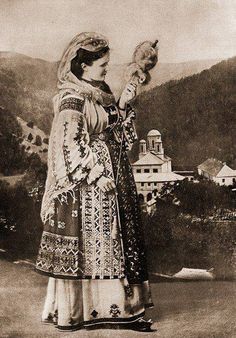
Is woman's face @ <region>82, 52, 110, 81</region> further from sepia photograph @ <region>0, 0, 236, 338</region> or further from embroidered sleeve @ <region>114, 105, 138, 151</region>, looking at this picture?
embroidered sleeve @ <region>114, 105, 138, 151</region>

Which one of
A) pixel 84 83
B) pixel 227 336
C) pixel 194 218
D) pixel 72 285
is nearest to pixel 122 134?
pixel 84 83

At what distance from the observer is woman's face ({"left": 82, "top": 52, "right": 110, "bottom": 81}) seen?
222 inches

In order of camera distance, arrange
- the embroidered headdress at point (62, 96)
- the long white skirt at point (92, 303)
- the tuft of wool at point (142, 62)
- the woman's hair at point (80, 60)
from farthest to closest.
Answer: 1. the tuft of wool at point (142, 62)
2. the woman's hair at point (80, 60)
3. the embroidered headdress at point (62, 96)
4. the long white skirt at point (92, 303)

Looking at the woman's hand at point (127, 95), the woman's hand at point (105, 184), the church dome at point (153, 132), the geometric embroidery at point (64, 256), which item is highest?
the woman's hand at point (127, 95)

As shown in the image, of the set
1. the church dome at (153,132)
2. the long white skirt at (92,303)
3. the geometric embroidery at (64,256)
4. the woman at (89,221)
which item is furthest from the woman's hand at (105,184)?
the long white skirt at (92,303)

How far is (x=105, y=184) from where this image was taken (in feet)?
18.0

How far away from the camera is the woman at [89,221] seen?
5414 millimetres

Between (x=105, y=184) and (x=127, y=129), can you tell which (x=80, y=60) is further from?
(x=105, y=184)

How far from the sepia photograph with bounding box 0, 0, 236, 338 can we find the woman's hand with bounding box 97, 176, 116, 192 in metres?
0.02

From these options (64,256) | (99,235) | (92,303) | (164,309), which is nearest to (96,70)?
(99,235)

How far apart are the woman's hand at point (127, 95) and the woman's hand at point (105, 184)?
626 millimetres

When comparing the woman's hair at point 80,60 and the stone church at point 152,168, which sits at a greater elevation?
the woman's hair at point 80,60

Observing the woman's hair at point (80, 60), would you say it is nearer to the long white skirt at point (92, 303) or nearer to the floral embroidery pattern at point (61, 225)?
the floral embroidery pattern at point (61, 225)

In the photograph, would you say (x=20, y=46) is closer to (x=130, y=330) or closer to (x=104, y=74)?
(x=104, y=74)
